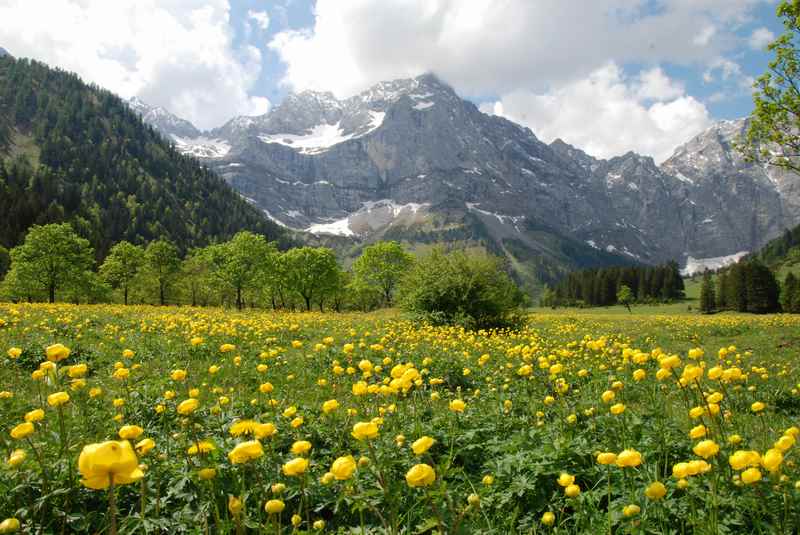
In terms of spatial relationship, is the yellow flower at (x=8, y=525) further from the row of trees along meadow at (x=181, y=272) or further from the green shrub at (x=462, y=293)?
the row of trees along meadow at (x=181, y=272)

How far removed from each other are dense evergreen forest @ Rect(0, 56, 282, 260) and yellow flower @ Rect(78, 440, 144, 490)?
4991 inches

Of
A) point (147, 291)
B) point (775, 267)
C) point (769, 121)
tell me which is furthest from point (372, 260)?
point (775, 267)

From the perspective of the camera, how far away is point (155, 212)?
507ft

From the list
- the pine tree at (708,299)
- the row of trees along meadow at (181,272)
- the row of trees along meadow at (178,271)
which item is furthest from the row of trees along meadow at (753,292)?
the row of trees along meadow at (178,271)

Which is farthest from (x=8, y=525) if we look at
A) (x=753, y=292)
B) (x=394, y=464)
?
(x=753, y=292)

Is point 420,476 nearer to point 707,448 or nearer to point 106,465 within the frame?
point 106,465

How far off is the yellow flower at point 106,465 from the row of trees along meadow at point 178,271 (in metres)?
55.7

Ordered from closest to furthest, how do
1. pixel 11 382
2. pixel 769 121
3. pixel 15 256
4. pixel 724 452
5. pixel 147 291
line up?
pixel 724 452
pixel 11 382
pixel 769 121
pixel 15 256
pixel 147 291

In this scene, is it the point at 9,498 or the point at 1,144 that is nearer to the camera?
the point at 9,498

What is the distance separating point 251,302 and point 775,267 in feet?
537

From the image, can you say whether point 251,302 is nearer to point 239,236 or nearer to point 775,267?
point 239,236

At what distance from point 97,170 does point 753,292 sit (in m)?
198

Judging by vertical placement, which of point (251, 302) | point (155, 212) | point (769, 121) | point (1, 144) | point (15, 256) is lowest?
point (251, 302)

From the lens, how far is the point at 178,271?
6494cm
